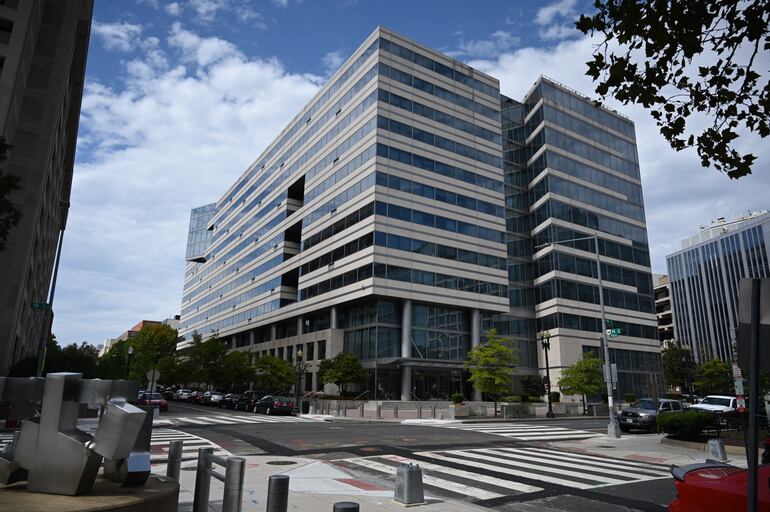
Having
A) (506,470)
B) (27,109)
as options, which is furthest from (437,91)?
(506,470)

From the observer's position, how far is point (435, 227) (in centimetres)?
4972

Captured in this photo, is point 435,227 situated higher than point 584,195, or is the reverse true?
point 584,195

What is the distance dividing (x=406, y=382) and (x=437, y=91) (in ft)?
97.7

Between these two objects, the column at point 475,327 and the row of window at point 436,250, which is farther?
the column at point 475,327

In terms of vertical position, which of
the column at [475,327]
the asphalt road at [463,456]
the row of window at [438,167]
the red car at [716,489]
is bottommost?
the asphalt road at [463,456]

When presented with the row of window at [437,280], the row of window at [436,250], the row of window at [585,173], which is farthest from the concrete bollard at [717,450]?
the row of window at [585,173]

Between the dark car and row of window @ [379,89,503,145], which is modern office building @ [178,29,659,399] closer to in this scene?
row of window @ [379,89,503,145]

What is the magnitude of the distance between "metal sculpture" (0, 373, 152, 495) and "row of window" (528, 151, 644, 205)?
62.3 m

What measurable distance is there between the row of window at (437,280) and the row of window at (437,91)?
18910 millimetres

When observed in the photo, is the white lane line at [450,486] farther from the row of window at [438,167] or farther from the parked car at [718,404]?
the row of window at [438,167]

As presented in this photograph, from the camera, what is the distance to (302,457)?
1398 cm

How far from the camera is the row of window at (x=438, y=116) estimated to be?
4962 centimetres

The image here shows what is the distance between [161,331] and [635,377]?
3140 inches

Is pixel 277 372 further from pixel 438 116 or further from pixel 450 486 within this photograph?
pixel 450 486
